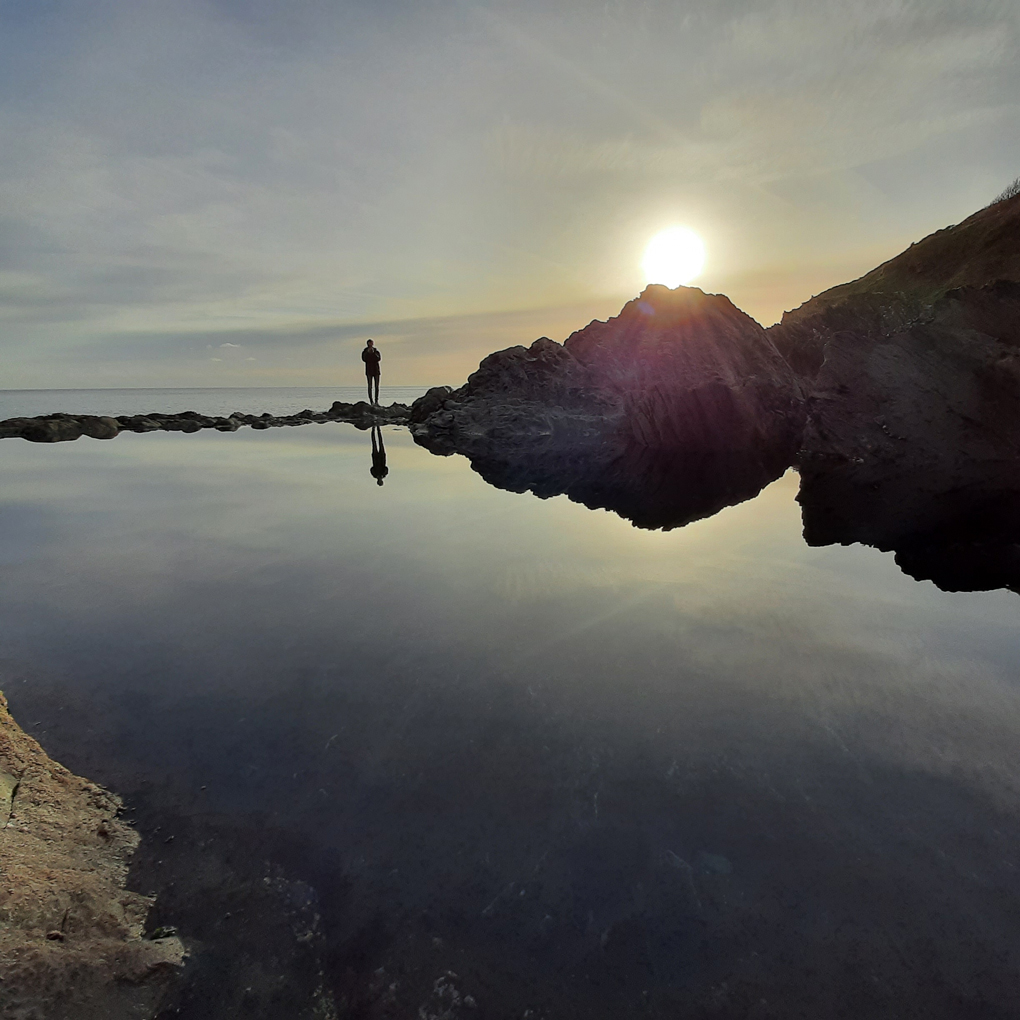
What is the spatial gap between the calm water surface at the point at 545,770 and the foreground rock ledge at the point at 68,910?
16cm

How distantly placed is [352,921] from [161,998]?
845 millimetres

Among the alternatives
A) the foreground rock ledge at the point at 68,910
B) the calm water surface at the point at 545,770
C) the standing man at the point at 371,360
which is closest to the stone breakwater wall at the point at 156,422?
the standing man at the point at 371,360

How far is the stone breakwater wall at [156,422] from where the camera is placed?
90.0ft

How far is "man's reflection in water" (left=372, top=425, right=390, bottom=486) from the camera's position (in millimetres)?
16908

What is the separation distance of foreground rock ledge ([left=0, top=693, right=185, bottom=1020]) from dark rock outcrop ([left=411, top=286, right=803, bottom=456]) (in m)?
20.4

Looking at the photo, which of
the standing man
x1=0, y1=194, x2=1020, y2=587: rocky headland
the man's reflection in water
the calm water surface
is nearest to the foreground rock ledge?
the calm water surface

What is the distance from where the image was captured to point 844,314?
36.3 metres

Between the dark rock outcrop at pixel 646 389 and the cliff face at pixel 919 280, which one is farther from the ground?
the cliff face at pixel 919 280

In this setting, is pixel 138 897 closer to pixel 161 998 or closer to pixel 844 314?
pixel 161 998

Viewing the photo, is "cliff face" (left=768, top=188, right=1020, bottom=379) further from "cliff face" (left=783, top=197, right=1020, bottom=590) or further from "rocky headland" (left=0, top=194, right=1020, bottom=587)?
"cliff face" (left=783, top=197, right=1020, bottom=590)

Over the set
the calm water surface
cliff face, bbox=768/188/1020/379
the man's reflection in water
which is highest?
cliff face, bbox=768/188/1020/379

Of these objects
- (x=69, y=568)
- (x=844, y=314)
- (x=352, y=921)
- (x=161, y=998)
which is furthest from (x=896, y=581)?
(x=844, y=314)

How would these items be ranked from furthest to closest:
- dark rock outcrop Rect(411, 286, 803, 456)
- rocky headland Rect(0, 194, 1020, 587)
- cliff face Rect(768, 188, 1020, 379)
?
cliff face Rect(768, 188, 1020, 379) → dark rock outcrop Rect(411, 286, 803, 456) → rocky headland Rect(0, 194, 1020, 587)

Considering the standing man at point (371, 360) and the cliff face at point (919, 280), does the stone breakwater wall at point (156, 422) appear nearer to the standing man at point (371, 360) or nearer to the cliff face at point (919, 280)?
the standing man at point (371, 360)
